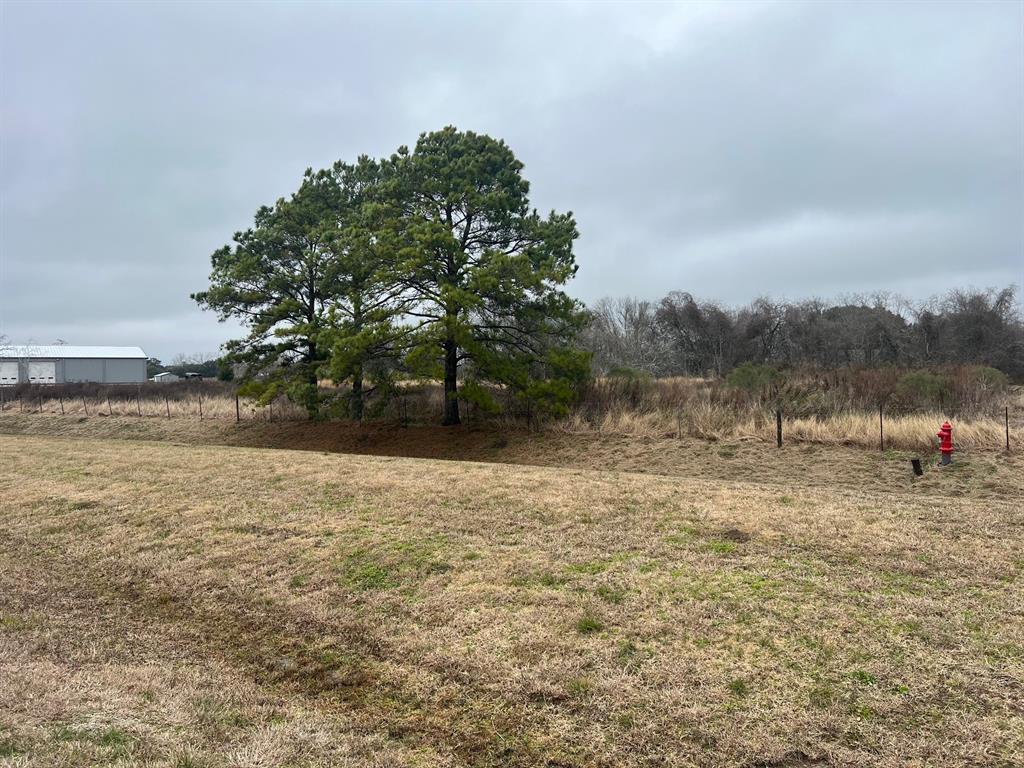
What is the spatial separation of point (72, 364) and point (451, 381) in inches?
3495

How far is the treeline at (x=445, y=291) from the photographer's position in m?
19.0

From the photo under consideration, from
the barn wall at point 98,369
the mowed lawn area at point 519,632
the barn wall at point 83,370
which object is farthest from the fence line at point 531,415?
the barn wall at point 83,370

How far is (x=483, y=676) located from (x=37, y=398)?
4606cm

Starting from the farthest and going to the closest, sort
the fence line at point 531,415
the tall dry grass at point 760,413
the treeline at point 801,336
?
the treeline at point 801,336, the tall dry grass at point 760,413, the fence line at point 531,415

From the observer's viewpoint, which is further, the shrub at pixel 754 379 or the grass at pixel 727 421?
the shrub at pixel 754 379

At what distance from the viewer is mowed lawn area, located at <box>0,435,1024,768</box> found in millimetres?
3275

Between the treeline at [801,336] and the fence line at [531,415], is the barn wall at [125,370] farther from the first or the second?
the treeline at [801,336]

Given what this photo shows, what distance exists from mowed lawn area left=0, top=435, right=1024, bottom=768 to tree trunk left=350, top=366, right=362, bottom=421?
1178 centimetres

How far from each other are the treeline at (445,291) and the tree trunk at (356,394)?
0.05 meters

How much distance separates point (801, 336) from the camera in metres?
51.4

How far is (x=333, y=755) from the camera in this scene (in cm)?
318

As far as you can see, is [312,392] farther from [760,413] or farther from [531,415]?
[760,413]

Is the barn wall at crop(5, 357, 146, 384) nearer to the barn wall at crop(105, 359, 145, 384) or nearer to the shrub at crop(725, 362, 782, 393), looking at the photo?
the barn wall at crop(105, 359, 145, 384)

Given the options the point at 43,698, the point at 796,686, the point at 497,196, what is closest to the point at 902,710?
the point at 796,686
